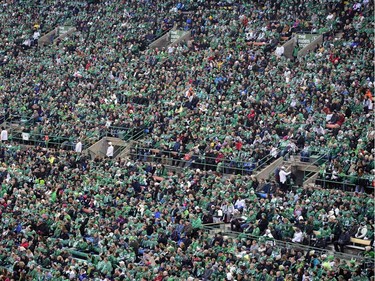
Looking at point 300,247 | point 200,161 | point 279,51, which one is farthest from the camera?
point 279,51

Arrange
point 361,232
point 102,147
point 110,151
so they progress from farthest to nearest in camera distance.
→ point 102,147 → point 110,151 → point 361,232

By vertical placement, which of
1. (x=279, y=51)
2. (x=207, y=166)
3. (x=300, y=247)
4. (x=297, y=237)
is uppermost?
(x=279, y=51)

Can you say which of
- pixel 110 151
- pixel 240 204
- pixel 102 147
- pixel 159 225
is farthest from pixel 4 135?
pixel 240 204

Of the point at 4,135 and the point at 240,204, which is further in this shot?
the point at 4,135

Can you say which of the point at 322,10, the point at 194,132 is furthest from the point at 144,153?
the point at 322,10

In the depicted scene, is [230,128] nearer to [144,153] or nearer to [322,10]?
[144,153]

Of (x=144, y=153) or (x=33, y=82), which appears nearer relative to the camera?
(x=144, y=153)

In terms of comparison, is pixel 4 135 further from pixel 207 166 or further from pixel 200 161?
pixel 207 166

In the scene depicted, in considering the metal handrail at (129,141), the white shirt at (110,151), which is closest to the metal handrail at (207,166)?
the white shirt at (110,151)

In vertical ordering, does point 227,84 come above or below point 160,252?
above
